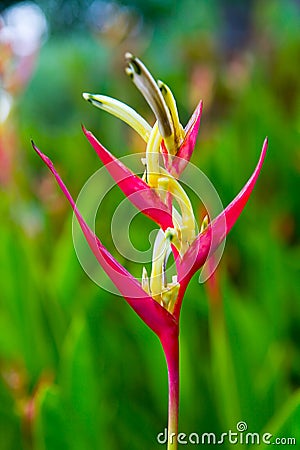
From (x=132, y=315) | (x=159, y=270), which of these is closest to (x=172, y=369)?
(x=159, y=270)

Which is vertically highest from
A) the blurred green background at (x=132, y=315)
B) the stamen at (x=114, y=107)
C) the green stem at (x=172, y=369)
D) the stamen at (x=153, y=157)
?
the stamen at (x=114, y=107)

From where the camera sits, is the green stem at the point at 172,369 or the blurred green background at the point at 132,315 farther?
the blurred green background at the point at 132,315

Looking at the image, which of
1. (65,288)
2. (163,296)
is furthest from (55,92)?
(163,296)

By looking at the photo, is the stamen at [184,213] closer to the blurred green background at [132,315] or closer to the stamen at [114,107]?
the stamen at [114,107]

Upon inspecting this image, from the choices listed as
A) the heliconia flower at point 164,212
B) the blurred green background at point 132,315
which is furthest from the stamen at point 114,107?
the blurred green background at point 132,315

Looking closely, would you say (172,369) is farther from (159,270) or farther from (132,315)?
(132,315)

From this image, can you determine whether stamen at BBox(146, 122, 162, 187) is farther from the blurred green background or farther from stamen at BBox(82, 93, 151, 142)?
the blurred green background

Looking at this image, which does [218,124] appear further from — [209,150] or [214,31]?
[214,31]
